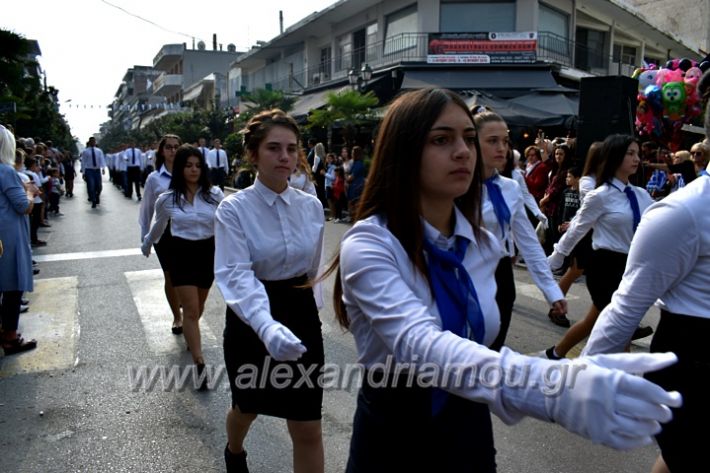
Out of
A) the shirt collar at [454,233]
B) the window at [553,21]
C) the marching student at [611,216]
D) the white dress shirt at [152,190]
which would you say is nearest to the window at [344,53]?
the window at [553,21]

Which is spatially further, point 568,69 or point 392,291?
point 568,69

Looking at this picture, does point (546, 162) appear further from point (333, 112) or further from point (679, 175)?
point (333, 112)

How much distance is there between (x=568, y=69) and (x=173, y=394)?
23.6 m

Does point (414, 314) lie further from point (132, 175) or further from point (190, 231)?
point (132, 175)

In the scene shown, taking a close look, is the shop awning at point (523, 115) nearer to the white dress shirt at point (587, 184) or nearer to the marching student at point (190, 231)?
the white dress shirt at point (587, 184)

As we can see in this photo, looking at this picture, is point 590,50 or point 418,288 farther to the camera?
point 590,50

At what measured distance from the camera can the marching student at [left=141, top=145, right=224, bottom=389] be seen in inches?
183

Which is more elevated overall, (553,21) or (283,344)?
(553,21)

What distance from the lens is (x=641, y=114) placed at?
10.7 m

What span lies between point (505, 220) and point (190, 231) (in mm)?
2545

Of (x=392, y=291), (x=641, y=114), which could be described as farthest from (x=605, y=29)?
(x=392, y=291)

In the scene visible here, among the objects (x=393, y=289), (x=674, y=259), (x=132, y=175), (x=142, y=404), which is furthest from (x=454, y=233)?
(x=132, y=175)

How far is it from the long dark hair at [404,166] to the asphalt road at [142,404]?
7.33 ft

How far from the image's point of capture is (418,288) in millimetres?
1600
